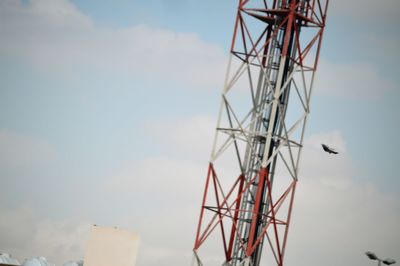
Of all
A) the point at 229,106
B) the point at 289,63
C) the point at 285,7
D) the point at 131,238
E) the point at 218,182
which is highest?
the point at 285,7

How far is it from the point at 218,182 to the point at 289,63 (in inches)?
314

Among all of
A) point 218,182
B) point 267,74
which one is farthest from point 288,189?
point 267,74

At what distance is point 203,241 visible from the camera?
42.8 meters

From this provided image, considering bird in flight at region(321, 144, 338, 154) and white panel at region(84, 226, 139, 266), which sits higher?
bird in flight at region(321, 144, 338, 154)

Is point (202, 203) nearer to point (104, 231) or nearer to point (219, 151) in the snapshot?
point (219, 151)

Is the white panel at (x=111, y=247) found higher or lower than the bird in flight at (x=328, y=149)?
lower

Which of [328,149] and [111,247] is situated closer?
[328,149]

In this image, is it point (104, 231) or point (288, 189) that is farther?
point (104, 231)

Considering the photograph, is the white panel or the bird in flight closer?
the bird in flight

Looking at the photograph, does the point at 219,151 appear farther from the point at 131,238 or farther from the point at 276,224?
the point at 131,238

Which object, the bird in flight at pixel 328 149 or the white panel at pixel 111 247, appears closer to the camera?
the bird in flight at pixel 328 149

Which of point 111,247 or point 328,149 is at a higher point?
point 328,149

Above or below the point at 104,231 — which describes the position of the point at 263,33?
above

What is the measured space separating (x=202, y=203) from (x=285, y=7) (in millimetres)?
12187
